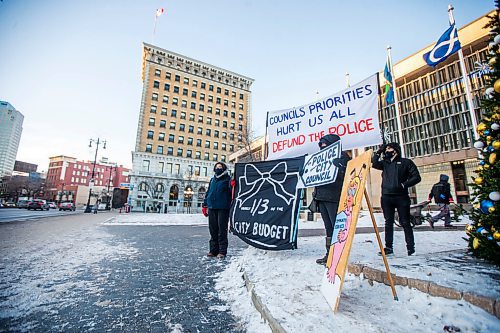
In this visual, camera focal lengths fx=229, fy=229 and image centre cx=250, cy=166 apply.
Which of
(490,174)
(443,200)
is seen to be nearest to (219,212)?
(490,174)

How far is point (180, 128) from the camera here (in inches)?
1768

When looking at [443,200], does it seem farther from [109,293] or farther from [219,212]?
[109,293]

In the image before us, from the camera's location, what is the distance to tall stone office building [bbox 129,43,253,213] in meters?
40.2

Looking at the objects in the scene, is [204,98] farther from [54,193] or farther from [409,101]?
[54,193]

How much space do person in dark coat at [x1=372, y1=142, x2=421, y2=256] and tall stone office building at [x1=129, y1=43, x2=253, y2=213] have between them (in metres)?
33.9

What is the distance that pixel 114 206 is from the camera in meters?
44.5

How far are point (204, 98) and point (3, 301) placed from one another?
48757 millimetres

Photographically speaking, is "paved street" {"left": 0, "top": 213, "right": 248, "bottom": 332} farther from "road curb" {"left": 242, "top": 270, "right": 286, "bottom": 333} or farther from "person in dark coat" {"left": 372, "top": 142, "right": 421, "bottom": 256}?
"person in dark coat" {"left": 372, "top": 142, "right": 421, "bottom": 256}

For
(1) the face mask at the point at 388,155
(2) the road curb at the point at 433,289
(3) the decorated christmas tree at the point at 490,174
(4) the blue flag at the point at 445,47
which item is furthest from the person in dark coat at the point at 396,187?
(4) the blue flag at the point at 445,47

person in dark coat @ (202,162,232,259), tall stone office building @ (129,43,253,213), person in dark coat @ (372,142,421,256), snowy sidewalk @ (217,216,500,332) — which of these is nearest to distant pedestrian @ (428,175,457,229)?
person in dark coat @ (372,142,421,256)

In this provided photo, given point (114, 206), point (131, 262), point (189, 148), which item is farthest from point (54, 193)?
point (131, 262)

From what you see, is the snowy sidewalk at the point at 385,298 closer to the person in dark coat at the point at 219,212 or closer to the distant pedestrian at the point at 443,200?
the person in dark coat at the point at 219,212

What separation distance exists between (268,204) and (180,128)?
43.7 metres

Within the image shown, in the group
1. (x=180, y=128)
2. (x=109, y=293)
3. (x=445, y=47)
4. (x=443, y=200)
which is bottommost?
(x=109, y=293)
